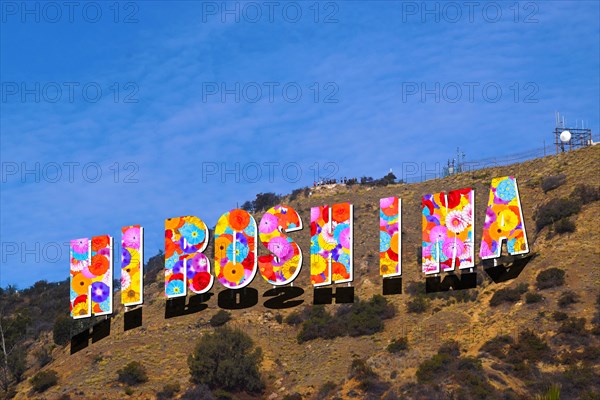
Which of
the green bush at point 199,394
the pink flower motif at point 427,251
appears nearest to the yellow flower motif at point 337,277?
the pink flower motif at point 427,251

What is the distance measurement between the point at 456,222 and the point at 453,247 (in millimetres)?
1188

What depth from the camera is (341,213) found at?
176 feet

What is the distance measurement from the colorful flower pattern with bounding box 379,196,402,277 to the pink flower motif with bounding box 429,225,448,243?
1.55 metres

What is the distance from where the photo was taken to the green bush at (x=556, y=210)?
7738 cm

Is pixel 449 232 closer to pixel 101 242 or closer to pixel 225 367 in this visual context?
pixel 101 242

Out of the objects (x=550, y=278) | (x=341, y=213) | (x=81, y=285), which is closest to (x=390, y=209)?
(x=341, y=213)

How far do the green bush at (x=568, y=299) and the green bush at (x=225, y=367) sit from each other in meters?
19.0

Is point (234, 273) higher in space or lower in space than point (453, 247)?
lower

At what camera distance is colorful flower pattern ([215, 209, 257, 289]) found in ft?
177

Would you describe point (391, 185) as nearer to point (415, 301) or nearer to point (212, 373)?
point (415, 301)

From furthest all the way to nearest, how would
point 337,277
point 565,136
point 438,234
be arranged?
point 565,136 → point 337,277 → point 438,234

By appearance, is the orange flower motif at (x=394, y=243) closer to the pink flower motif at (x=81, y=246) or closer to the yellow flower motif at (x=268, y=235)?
the yellow flower motif at (x=268, y=235)

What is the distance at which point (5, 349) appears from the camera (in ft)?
282

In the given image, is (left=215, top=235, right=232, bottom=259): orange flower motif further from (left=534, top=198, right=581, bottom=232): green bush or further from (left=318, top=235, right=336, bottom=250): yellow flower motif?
(left=534, top=198, right=581, bottom=232): green bush
